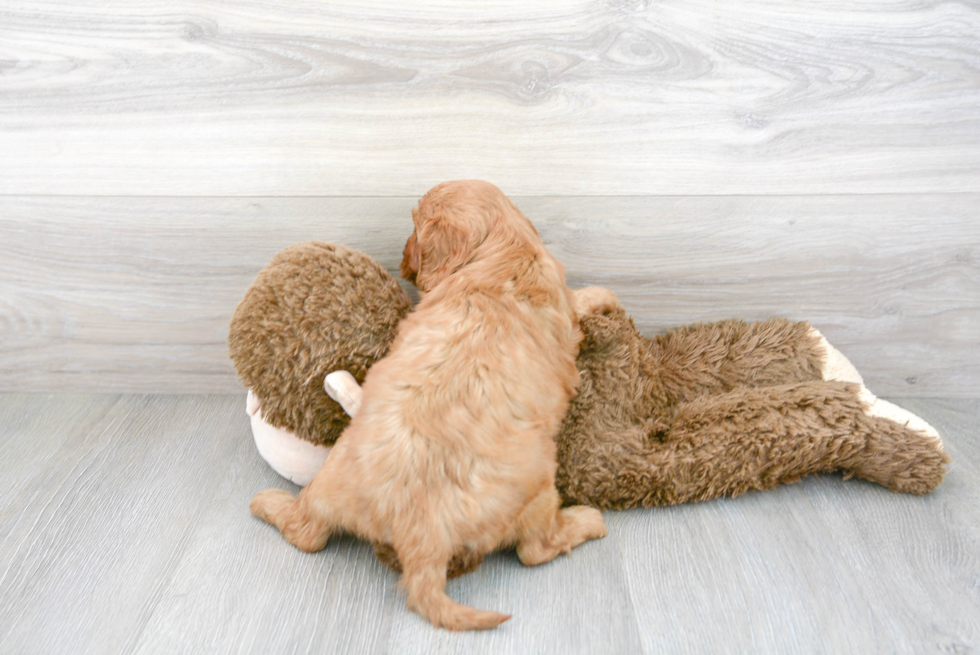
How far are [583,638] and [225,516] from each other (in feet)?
2.35

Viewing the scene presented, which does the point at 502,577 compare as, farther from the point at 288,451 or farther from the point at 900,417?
the point at 900,417

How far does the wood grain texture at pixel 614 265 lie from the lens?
1.48 metres

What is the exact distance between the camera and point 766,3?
52.7 inches

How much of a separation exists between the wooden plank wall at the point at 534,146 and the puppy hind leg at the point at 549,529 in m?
0.56

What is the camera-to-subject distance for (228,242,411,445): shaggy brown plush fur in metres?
1.24

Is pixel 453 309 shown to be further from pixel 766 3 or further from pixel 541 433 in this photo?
pixel 766 3

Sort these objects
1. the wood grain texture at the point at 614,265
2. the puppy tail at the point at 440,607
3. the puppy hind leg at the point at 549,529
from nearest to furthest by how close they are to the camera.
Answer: the puppy tail at the point at 440,607, the puppy hind leg at the point at 549,529, the wood grain texture at the point at 614,265

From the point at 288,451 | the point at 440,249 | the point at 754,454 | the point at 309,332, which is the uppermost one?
the point at 440,249

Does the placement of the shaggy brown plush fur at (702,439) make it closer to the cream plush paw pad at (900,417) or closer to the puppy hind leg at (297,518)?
the cream plush paw pad at (900,417)

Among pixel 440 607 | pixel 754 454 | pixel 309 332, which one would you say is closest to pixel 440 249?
pixel 309 332

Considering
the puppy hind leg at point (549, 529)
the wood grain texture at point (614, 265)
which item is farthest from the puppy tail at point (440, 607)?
the wood grain texture at point (614, 265)

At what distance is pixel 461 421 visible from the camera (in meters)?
1.04

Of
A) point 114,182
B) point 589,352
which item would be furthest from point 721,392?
point 114,182

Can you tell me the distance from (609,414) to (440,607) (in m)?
0.51
